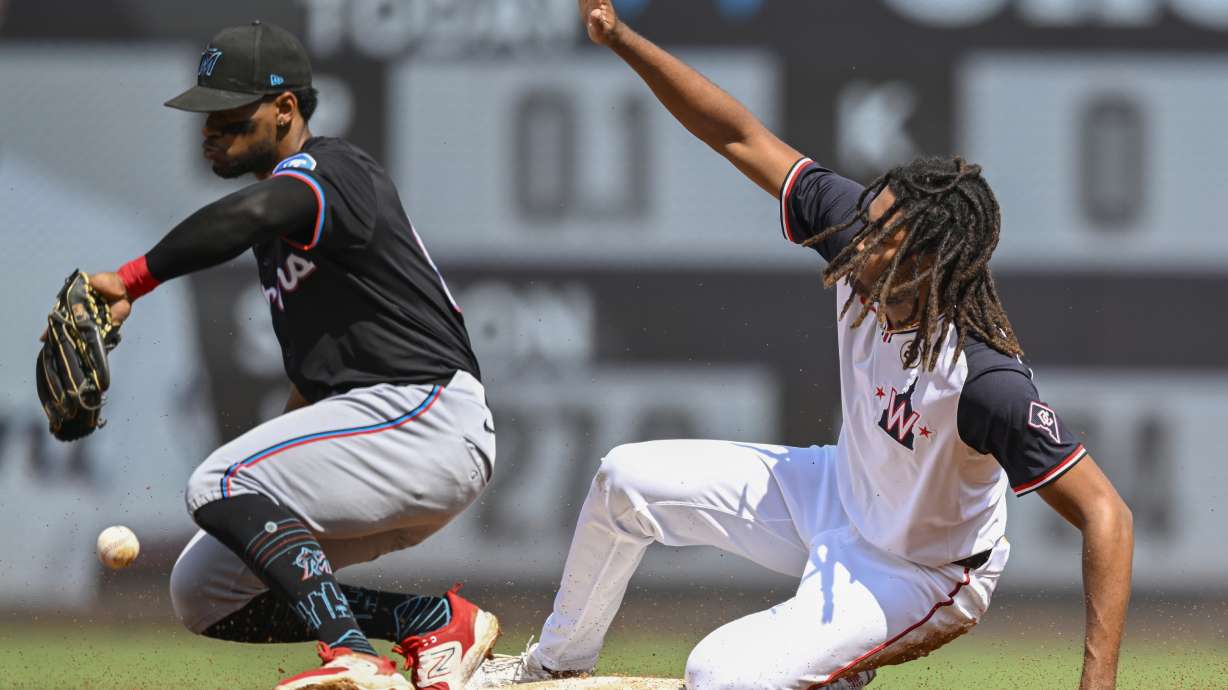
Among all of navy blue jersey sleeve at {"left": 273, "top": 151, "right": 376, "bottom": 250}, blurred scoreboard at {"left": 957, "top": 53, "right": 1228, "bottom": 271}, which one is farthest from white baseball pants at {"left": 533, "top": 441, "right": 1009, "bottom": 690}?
blurred scoreboard at {"left": 957, "top": 53, "right": 1228, "bottom": 271}

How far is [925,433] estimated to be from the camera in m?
3.15

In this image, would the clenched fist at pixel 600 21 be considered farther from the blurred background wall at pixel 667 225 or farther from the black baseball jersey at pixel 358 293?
the blurred background wall at pixel 667 225

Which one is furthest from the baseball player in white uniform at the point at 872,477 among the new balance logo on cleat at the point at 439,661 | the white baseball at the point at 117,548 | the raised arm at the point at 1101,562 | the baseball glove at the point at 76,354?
the baseball glove at the point at 76,354

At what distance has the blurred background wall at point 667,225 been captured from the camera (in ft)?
17.3

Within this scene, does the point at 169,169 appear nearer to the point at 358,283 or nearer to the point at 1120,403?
the point at 358,283

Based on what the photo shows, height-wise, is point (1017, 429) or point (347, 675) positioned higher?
point (1017, 429)

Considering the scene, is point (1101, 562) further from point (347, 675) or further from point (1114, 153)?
point (1114, 153)

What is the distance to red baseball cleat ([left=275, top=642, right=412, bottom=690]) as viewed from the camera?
9.72 feet

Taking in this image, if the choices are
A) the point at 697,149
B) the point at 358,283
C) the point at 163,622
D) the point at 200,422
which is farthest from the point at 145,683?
the point at 697,149

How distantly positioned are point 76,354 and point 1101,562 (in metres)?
2.11

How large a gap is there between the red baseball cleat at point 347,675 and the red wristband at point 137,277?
84 centimetres

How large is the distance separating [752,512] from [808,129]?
85.1 inches

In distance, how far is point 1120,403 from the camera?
530 cm

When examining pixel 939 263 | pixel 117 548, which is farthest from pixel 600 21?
pixel 117 548
